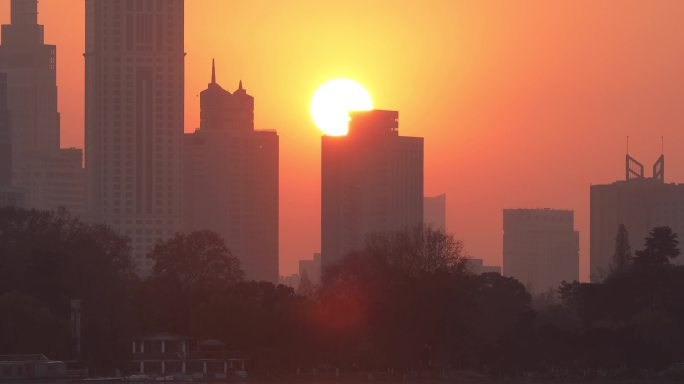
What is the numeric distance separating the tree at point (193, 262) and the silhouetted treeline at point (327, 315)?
0.15 m

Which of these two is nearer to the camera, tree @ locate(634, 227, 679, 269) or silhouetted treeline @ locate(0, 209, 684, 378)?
silhouetted treeline @ locate(0, 209, 684, 378)

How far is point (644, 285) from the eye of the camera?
121 meters

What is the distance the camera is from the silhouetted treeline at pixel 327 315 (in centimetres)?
9794

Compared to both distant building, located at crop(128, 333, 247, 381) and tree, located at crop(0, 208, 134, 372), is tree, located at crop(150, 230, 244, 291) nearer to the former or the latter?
tree, located at crop(0, 208, 134, 372)

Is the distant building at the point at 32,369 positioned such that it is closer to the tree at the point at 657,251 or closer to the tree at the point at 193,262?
the tree at the point at 193,262

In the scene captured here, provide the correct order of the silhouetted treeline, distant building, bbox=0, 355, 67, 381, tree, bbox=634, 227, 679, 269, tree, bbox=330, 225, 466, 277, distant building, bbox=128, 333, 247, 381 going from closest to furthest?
distant building, bbox=0, 355, 67, 381 → the silhouetted treeline → distant building, bbox=128, 333, 247, 381 → tree, bbox=330, 225, 466, 277 → tree, bbox=634, 227, 679, 269

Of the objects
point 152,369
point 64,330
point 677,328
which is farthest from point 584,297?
point 64,330

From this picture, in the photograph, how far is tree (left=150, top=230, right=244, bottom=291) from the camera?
4705 inches

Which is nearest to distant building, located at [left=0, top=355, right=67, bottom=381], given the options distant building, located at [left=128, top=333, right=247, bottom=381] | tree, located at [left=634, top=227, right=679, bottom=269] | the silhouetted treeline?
the silhouetted treeline

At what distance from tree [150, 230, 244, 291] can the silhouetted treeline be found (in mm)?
Result: 150

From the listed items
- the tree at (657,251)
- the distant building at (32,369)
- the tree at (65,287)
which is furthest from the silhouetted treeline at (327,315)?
the tree at (657,251)

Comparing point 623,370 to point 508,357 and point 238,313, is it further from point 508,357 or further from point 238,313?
point 238,313

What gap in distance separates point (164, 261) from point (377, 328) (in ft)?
71.2

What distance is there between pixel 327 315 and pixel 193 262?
17.3m
